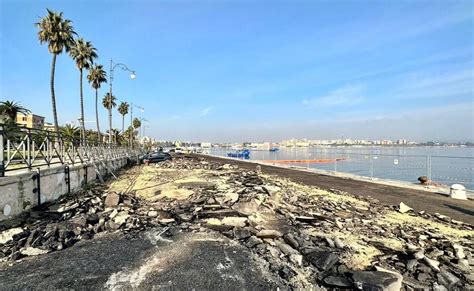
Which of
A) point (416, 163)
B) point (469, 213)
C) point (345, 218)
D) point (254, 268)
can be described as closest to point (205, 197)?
point (345, 218)

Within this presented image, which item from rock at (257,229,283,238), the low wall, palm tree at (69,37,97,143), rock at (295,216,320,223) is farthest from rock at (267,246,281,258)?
palm tree at (69,37,97,143)

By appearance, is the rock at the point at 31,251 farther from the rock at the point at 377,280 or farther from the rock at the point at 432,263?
the rock at the point at 432,263

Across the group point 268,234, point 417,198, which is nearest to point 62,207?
point 268,234

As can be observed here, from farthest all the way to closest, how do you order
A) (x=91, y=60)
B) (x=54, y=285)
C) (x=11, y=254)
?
(x=91, y=60) < (x=11, y=254) < (x=54, y=285)

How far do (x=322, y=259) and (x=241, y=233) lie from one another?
2.00 metres

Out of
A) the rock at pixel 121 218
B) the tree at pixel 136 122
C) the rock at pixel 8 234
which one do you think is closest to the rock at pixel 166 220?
the rock at pixel 121 218

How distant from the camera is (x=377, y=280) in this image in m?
4.81

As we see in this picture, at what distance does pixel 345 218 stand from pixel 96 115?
35.9 metres

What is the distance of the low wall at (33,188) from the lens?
24.7 ft

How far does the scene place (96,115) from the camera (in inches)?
1473

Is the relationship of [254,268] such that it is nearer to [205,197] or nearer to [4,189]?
[205,197]

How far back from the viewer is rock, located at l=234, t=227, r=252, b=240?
6.79 metres

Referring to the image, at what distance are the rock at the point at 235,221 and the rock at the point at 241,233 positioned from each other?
453 mm

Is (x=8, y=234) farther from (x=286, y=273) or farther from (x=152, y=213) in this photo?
(x=286, y=273)
